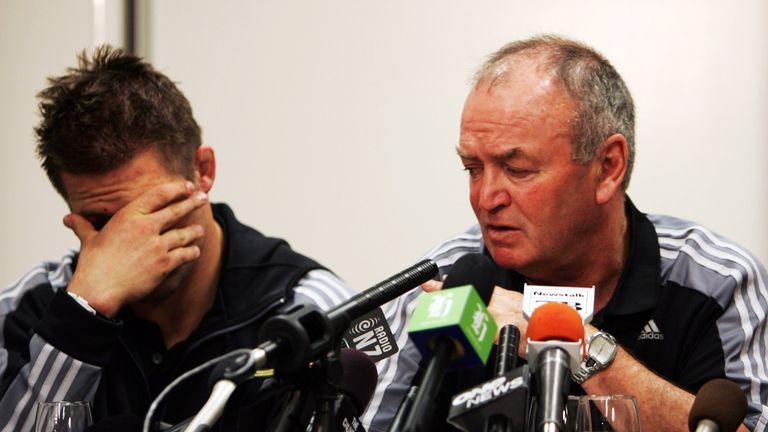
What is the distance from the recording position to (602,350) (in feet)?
6.03

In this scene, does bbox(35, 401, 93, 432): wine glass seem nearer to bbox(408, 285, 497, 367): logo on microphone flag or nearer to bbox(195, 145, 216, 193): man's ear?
bbox(408, 285, 497, 367): logo on microphone flag

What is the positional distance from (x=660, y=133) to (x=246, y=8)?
1450 millimetres

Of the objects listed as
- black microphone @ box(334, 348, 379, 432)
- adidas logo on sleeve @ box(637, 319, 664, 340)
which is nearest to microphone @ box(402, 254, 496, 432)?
black microphone @ box(334, 348, 379, 432)

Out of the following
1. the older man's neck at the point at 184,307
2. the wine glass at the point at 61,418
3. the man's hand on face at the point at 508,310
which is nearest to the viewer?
the wine glass at the point at 61,418

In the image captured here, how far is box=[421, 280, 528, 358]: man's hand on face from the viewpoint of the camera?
1813 mm

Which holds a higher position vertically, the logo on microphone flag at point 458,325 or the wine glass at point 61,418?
the logo on microphone flag at point 458,325

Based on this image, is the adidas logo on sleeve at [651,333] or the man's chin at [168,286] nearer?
the adidas logo on sleeve at [651,333]

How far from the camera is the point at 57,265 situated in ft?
8.97

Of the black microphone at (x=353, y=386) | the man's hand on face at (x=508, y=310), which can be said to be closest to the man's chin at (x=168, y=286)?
the man's hand on face at (x=508, y=310)

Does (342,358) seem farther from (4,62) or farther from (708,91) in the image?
(4,62)

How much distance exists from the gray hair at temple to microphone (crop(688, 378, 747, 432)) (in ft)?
2.87

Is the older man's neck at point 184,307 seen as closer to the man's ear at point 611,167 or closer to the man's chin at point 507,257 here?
the man's chin at point 507,257

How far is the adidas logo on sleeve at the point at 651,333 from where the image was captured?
207cm

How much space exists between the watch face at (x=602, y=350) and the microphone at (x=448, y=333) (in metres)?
0.74
